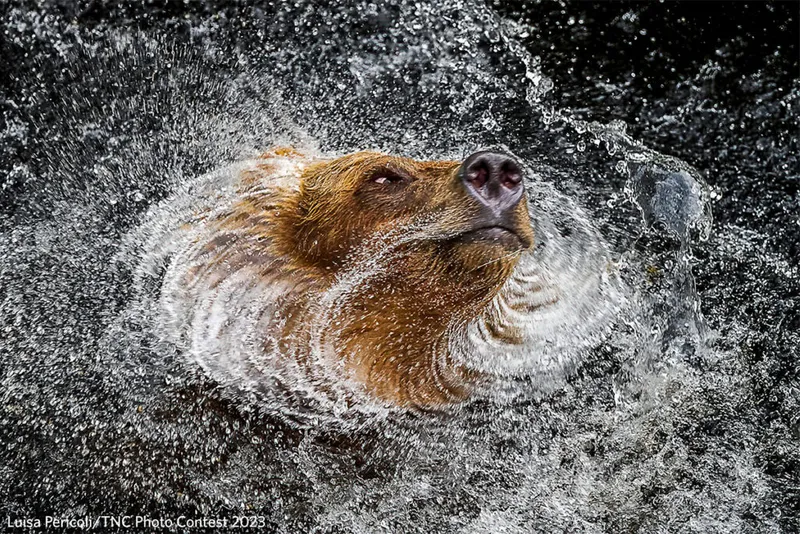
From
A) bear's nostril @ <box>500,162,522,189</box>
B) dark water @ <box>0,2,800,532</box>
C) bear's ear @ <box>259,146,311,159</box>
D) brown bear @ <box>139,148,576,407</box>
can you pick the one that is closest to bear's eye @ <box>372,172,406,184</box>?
brown bear @ <box>139,148,576,407</box>

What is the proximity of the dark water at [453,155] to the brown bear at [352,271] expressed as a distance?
1.37 feet

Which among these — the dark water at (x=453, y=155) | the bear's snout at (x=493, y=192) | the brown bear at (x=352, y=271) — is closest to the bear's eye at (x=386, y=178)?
the brown bear at (x=352, y=271)

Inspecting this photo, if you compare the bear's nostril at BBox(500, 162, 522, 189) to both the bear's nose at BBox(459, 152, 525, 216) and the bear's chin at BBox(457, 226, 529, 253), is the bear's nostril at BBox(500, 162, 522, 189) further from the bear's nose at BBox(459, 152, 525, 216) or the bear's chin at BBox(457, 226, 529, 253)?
the bear's chin at BBox(457, 226, 529, 253)

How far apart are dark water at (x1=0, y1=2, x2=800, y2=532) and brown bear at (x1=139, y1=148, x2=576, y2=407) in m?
0.42

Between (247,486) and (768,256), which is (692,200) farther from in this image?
(247,486)

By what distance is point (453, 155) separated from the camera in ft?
14.8

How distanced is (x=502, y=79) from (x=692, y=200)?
123 centimetres

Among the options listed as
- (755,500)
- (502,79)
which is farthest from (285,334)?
(755,500)

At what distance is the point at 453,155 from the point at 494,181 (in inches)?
66.0

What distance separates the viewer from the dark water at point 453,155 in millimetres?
4094

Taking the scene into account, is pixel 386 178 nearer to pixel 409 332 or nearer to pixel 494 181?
pixel 494 181

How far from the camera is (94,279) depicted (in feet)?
14.2

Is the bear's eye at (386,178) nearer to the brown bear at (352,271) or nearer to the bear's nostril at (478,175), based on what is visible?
the brown bear at (352,271)

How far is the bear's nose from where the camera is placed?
284 cm
